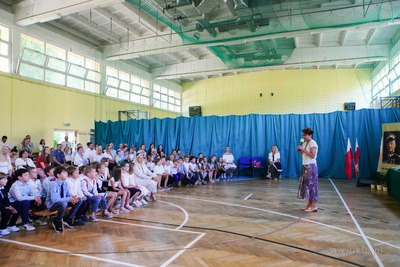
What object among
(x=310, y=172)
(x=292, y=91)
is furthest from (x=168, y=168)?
(x=292, y=91)

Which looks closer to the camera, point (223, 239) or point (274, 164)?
point (223, 239)

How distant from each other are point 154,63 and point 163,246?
14448mm

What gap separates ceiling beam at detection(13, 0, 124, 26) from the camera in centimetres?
824

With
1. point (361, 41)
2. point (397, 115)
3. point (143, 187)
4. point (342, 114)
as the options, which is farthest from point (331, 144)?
point (143, 187)

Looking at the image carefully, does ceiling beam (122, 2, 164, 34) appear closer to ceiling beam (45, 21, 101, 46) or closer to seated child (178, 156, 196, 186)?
ceiling beam (45, 21, 101, 46)

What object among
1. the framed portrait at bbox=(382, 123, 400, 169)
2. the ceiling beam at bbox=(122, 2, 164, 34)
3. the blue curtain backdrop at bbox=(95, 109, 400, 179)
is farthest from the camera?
the ceiling beam at bbox=(122, 2, 164, 34)

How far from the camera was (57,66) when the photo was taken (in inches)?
454

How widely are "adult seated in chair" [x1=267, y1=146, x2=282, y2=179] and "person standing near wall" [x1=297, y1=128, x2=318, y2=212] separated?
5379 millimetres

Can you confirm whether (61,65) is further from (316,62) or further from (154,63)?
(316,62)

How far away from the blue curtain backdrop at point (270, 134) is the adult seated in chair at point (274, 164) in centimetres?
47

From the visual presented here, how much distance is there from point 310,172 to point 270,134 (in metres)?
6.36

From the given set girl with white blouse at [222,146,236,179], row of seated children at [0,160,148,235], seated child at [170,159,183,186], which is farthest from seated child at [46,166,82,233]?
girl with white blouse at [222,146,236,179]

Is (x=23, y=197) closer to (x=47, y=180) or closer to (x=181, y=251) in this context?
(x=47, y=180)

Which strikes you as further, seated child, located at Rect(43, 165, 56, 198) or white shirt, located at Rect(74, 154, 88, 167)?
white shirt, located at Rect(74, 154, 88, 167)
